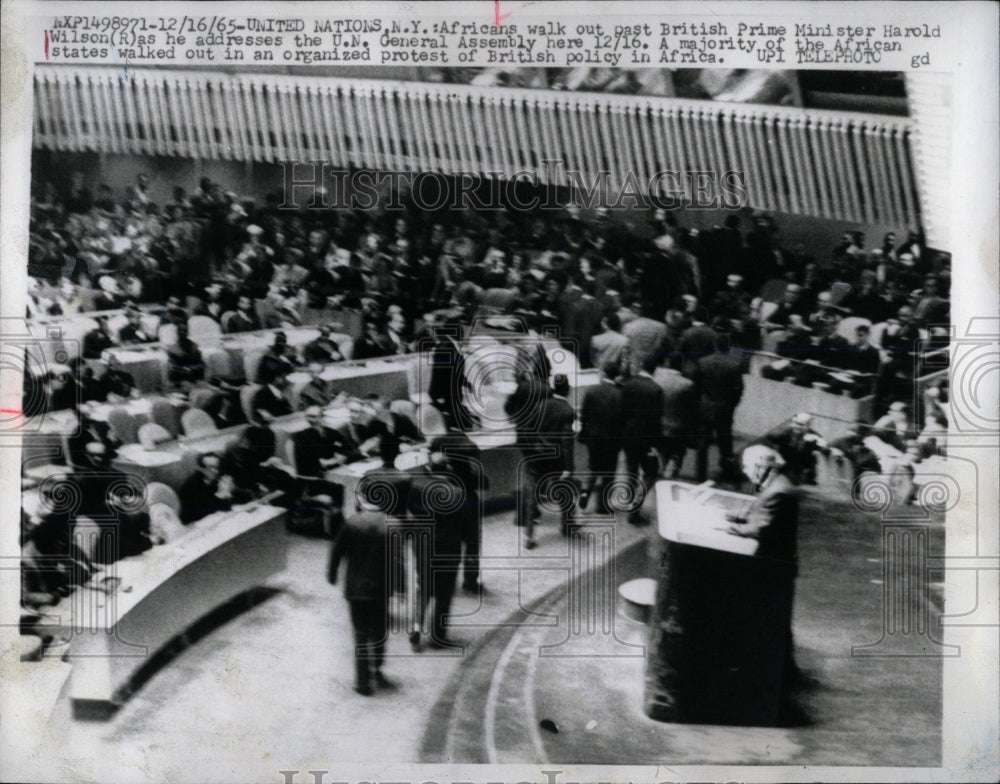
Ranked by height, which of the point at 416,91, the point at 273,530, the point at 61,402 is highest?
the point at 416,91

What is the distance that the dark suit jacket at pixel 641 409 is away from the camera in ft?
7.47

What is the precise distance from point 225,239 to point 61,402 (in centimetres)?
59

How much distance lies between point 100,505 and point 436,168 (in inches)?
48.0

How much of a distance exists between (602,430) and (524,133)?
0.79m

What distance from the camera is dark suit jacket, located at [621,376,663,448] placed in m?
2.28

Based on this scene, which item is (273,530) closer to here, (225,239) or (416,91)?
(225,239)

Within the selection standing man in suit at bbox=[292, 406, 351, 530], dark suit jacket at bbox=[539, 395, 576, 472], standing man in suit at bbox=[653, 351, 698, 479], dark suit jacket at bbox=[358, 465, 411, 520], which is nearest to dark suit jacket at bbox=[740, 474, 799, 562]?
standing man in suit at bbox=[653, 351, 698, 479]

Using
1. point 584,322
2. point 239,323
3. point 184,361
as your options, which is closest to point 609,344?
point 584,322

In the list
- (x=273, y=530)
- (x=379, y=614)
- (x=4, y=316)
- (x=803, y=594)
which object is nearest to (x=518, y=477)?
(x=379, y=614)

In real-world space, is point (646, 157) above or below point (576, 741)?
above

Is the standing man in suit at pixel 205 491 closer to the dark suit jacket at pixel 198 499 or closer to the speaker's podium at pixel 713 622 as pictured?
the dark suit jacket at pixel 198 499

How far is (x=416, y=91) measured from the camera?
232 cm

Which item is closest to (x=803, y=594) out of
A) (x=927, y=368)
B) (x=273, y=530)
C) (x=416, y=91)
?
(x=927, y=368)

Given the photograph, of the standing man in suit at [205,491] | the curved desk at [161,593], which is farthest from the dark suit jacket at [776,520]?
the standing man in suit at [205,491]
